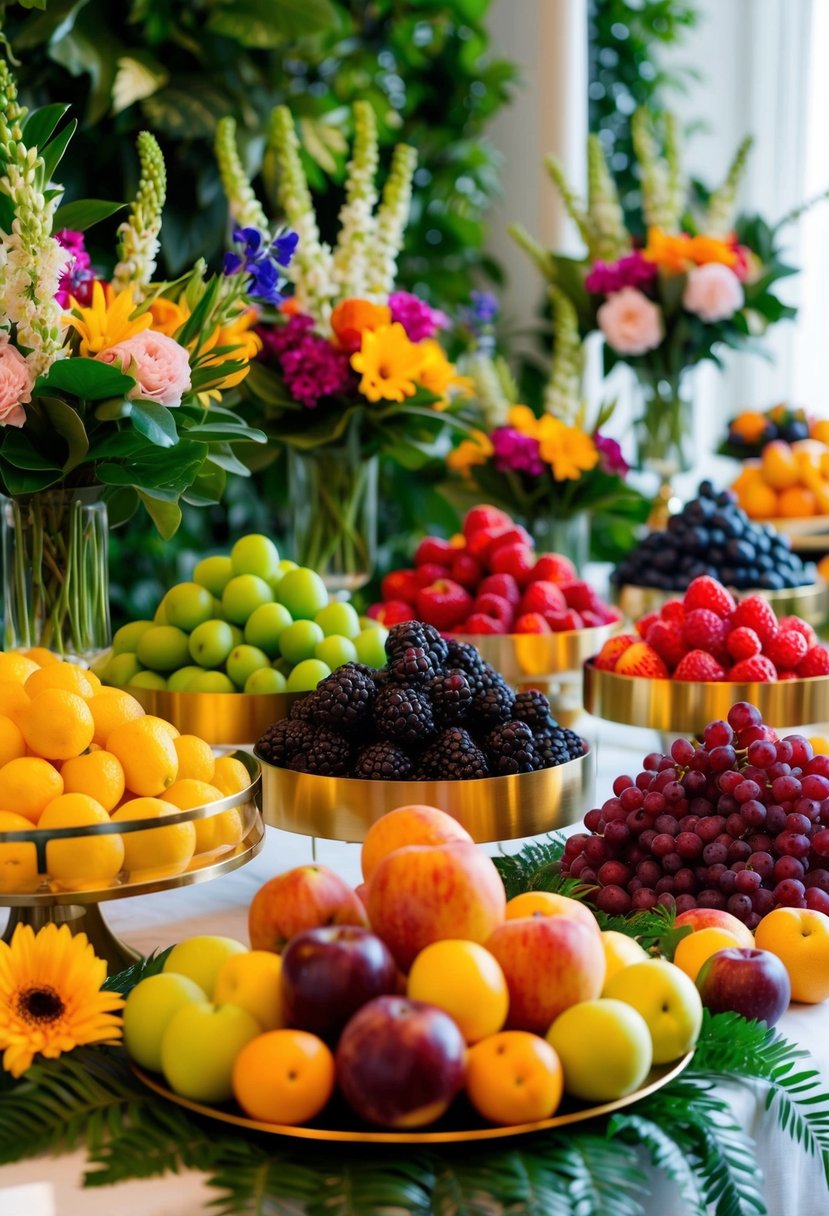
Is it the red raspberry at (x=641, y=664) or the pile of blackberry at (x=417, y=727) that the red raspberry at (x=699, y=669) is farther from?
the pile of blackberry at (x=417, y=727)

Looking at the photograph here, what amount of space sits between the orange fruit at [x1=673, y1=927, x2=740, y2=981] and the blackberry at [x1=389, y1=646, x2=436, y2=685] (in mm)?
359

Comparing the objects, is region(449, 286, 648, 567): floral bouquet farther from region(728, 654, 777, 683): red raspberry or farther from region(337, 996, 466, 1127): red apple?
region(337, 996, 466, 1127): red apple

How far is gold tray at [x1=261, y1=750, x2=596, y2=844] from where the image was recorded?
121 centimetres

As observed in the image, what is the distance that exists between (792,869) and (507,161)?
166 inches

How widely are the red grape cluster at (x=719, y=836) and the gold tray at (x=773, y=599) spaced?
0.89m

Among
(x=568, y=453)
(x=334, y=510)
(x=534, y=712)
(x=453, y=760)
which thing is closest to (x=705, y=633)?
(x=534, y=712)

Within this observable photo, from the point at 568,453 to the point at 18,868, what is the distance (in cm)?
150

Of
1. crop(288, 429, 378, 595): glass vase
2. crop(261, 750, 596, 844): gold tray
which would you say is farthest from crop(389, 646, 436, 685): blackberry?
crop(288, 429, 378, 595): glass vase

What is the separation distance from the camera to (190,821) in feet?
3.34

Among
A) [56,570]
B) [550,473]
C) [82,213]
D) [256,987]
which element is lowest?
[256,987]

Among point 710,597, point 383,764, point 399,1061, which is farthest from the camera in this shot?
point 710,597

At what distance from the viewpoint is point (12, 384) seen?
131 cm

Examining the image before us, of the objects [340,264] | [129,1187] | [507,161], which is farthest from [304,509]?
[507,161]

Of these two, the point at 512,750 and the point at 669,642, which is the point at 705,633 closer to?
the point at 669,642
